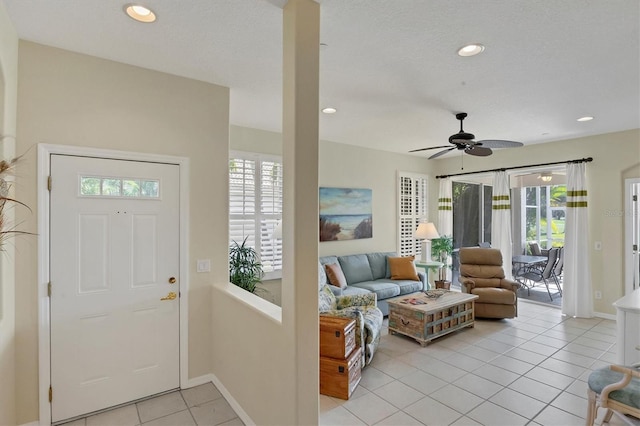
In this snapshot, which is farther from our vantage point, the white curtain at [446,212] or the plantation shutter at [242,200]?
the white curtain at [446,212]

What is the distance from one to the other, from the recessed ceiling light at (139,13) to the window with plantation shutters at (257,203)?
2419mm

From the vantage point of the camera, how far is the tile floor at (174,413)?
8.07 ft

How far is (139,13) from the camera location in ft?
6.70

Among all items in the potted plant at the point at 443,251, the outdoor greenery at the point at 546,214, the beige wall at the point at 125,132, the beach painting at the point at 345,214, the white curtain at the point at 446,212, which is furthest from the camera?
the outdoor greenery at the point at 546,214

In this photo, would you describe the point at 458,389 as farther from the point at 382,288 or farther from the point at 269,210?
A: the point at 269,210

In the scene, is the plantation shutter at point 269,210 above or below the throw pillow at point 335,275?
above

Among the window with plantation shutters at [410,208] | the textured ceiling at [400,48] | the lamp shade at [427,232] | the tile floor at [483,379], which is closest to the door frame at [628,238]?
the tile floor at [483,379]

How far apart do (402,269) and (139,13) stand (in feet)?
16.0

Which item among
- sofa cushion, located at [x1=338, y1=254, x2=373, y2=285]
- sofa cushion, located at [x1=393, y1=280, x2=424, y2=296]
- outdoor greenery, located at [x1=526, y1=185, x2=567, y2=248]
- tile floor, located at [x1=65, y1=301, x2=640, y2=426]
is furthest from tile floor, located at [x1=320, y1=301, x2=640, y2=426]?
outdoor greenery, located at [x1=526, y1=185, x2=567, y2=248]

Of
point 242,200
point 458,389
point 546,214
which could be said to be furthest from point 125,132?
point 546,214

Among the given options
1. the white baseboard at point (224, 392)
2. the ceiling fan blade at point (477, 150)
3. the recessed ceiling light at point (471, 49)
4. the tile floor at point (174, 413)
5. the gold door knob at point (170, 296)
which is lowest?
the tile floor at point (174, 413)

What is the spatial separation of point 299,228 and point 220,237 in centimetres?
153

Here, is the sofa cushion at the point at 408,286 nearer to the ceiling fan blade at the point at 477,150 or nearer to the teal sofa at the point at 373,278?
the teal sofa at the point at 373,278

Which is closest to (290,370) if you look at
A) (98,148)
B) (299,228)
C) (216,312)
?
(299,228)
